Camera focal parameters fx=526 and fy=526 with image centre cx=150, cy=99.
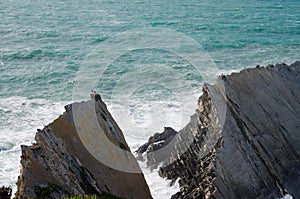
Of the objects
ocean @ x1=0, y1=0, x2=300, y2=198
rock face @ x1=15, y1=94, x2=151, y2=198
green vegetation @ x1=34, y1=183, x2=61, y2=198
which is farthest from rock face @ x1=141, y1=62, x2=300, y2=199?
green vegetation @ x1=34, y1=183, x2=61, y2=198

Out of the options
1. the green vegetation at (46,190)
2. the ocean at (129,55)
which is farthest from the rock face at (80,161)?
the ocean at (129,55)

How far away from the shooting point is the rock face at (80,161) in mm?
13484

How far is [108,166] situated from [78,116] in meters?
1.86

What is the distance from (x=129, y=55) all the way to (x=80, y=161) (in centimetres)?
3752

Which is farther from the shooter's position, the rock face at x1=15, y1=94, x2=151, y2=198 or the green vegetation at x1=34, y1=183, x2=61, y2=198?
the rock face at x1=15, y1=94, x2=151, y2=198

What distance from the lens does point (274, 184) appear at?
1828cm

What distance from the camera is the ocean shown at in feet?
113

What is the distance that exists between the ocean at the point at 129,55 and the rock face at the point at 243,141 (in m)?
2.02

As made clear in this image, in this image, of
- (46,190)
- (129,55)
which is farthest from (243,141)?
(129,55)

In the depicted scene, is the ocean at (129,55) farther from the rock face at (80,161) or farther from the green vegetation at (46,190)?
the green vegetation at (46,190)

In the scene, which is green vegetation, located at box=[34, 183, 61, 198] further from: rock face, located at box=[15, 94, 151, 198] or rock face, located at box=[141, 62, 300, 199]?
rock face, located at box=[141, 62, 300, 199]

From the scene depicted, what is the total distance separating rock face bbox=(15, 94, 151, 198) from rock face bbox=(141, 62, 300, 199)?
2251 mm

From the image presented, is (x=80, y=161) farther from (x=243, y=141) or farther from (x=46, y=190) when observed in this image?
(x=243, y=141)

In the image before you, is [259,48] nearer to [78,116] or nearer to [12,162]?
[12,162]
